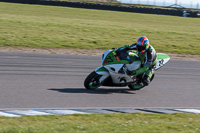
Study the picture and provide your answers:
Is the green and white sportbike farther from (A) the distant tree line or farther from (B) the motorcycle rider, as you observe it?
(A) the distant tree line

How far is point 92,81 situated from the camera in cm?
938

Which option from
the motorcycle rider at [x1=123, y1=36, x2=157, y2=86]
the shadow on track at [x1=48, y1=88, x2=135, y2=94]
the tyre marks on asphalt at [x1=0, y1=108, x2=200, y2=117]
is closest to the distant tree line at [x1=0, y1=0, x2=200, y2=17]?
the shadow on track at [x1=48, y1=88, x2=135, y2=94]

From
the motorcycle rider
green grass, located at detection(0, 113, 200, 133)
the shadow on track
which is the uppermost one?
the motorcycle rider

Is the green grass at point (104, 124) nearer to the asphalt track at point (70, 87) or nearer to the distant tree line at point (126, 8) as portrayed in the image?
the asphalt track at point (70, 87)

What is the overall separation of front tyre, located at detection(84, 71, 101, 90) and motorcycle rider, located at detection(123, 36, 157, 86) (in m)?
0.83

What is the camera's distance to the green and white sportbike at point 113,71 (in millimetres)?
9219

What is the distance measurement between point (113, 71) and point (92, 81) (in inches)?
23.5

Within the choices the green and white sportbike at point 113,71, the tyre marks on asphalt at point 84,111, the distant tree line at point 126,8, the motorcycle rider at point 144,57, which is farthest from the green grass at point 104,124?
the distant tree line at point 126,8

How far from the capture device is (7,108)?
7207mm

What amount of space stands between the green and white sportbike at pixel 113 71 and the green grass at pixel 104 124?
207 centimetres

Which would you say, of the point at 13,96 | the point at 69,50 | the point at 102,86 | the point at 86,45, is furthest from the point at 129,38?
the point at 13,96

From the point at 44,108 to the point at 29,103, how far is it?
464mm

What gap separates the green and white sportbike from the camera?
922 centimetres

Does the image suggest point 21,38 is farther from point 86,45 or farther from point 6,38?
point 86,45
